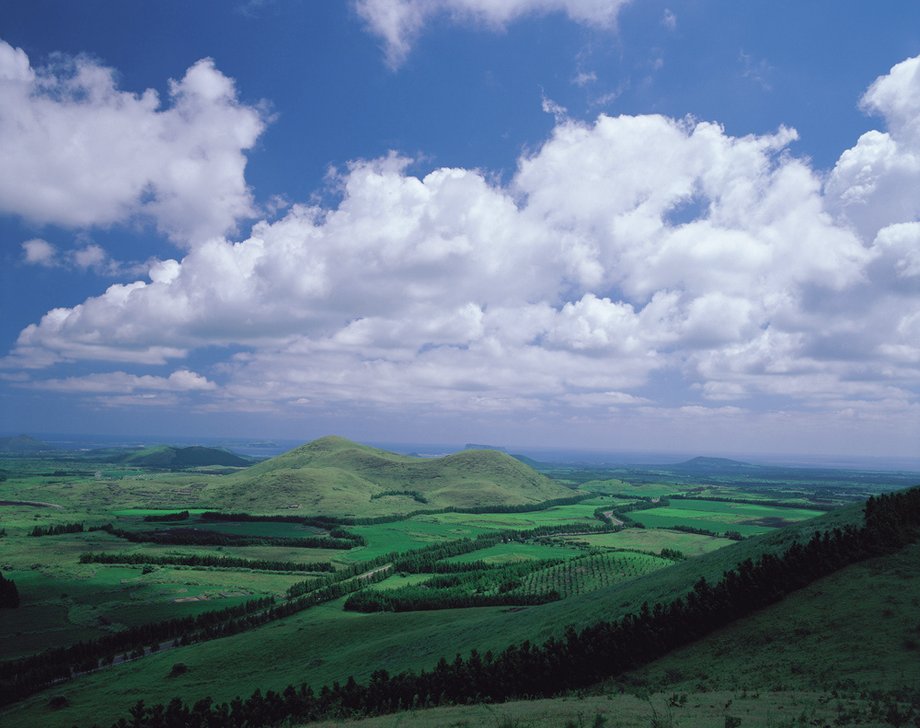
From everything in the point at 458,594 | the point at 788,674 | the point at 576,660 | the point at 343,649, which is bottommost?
the point at 458,594

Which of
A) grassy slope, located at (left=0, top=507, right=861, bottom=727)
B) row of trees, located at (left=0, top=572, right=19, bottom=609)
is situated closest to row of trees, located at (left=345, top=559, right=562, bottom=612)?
grassy slope, located at (left=0, top=507, right=861, bottom=727)

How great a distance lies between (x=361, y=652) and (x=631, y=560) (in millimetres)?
120555

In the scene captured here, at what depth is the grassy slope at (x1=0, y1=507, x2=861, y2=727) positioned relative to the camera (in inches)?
2995

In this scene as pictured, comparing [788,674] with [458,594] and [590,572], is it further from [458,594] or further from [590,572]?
[590,572]

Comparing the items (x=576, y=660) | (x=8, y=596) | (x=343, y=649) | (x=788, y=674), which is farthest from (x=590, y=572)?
(x=8, y=596)

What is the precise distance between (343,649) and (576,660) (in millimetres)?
53847

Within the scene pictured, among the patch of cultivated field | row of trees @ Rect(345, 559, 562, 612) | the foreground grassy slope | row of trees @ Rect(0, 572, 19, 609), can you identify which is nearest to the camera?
→ the foreground grassy slope

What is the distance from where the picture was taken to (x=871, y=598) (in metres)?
50.6

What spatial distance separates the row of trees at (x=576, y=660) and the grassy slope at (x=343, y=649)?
40.8 feet

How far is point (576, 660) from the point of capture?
184 ft

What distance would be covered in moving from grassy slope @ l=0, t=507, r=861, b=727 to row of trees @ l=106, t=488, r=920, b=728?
12423 millimetres

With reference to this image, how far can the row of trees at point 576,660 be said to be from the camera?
5394 centimetres

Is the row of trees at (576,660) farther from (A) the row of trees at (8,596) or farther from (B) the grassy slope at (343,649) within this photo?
(A) the row of trees at (8,596)

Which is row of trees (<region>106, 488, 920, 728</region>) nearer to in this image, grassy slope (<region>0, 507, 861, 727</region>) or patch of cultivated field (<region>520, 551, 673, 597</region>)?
grassy slope (<region>0, 507, 861, 727</region>)
